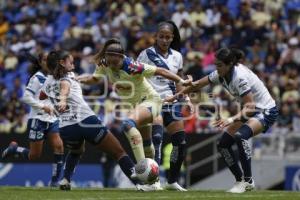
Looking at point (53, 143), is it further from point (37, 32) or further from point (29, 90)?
point (37, 32)

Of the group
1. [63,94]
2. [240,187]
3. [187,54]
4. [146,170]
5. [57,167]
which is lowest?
[240,187]

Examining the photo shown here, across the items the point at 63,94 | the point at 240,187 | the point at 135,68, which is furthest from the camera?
the point at 240,187

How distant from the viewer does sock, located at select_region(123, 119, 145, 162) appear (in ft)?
44.7

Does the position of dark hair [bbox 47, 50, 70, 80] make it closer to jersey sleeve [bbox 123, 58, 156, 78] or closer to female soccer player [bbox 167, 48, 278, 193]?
jersey sleeve [bbox 123, 58, 156, 78]

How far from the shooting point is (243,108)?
14.1 metres

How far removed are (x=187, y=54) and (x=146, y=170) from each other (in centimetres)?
1318

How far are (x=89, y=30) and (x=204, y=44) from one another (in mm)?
4304

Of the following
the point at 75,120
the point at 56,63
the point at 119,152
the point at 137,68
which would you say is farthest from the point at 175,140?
the point at 56,63

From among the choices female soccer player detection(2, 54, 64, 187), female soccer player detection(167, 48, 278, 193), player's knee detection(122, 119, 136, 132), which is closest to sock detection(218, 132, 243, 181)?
female soccer player detection(167, 48, 278, 193)

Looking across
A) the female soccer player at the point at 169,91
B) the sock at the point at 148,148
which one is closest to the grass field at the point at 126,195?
the sock at the point at 148,148

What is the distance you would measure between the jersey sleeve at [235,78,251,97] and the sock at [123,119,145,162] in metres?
1.70

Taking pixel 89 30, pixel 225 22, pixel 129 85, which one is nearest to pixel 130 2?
pixel 89 30

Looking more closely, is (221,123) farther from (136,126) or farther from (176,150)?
(176,150)

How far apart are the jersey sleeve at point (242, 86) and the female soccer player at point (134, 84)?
883 mm
